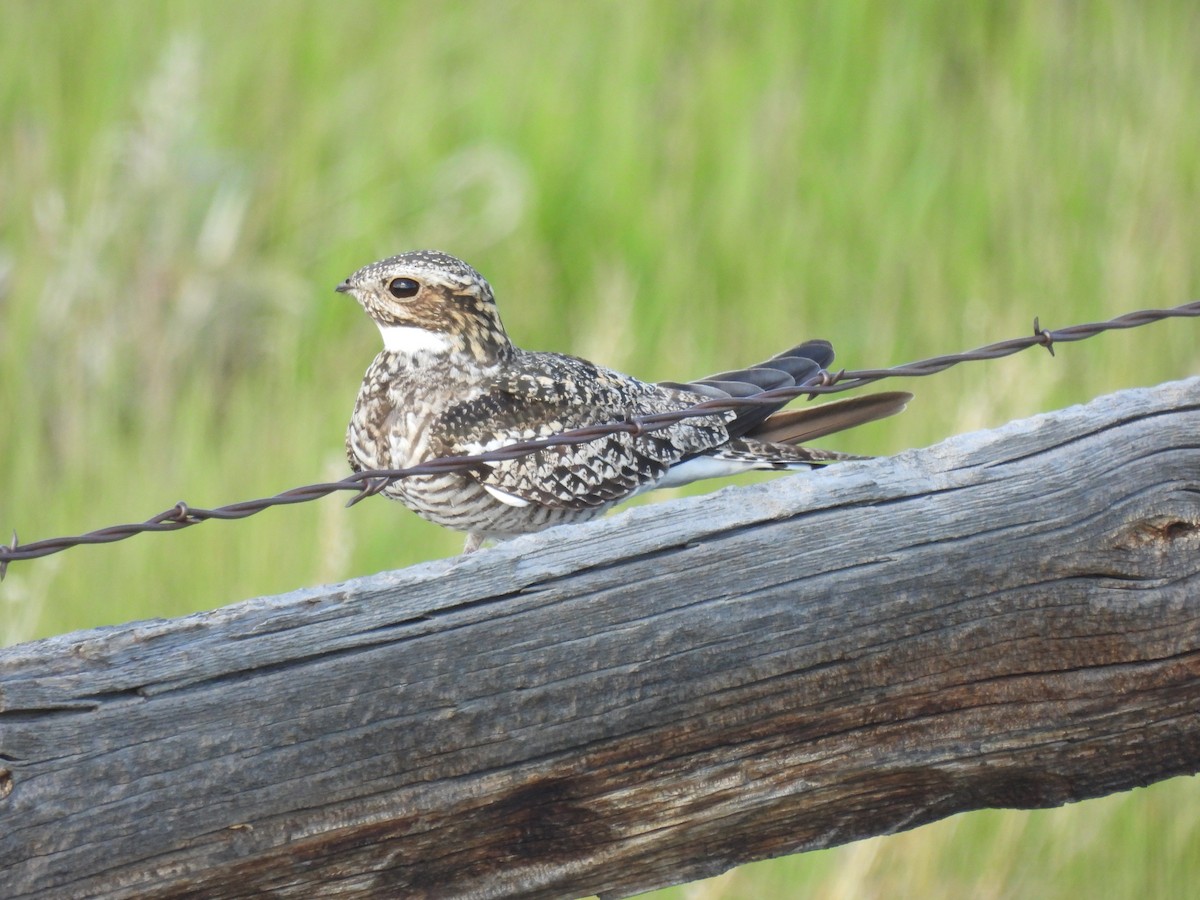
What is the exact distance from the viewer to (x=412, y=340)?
3270 millimetres

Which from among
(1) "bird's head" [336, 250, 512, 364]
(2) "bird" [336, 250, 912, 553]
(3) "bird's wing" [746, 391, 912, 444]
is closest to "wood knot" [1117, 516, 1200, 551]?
(3) "bird's wing" [746, 391, 912, 444]

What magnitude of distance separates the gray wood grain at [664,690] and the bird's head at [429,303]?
1548mm

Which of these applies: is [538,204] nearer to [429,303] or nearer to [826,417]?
[429,303]

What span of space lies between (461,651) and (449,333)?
1.67 m

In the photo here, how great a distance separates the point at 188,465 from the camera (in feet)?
14.8

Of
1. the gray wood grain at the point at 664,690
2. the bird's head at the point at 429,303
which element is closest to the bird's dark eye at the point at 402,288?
the bird's head at the point at 429,303

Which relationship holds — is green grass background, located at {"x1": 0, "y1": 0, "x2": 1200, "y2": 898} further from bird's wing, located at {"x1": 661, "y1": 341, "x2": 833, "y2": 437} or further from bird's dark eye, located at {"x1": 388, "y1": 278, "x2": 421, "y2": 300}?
bird's dark eye, located at {"x1": 388, "y1": 278, "x2": 421, "y2": 300}

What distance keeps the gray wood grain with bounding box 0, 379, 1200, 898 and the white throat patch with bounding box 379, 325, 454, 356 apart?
5.11 feet

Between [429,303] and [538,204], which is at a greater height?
[538,204]

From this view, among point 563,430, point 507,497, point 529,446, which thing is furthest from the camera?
point 563,430

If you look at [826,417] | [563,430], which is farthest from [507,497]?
[826,417]

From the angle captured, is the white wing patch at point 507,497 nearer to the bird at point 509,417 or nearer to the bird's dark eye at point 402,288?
the bird at point 509,417

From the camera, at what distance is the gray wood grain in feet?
5.26

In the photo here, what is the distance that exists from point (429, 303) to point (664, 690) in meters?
1.73
